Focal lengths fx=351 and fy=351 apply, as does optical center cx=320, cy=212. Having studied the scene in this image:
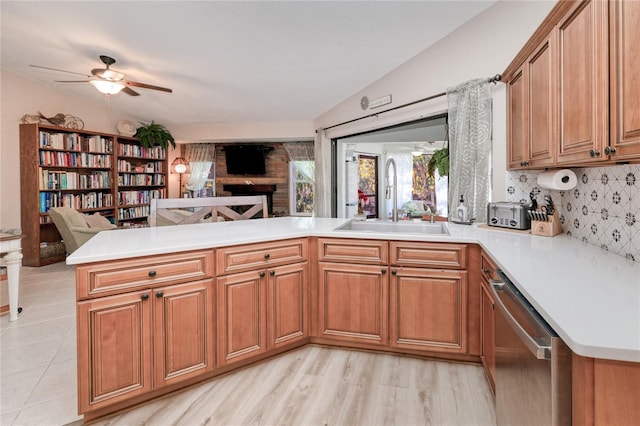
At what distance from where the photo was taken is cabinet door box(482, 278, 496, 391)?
1.94 metres

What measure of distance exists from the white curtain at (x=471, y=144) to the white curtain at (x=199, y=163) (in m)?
6.38

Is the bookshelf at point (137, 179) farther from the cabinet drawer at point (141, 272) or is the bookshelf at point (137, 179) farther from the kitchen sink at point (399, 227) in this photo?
the cabinet drawer at point (141, 272)

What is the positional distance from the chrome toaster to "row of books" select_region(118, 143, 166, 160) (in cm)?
658

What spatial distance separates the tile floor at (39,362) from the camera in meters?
1.87

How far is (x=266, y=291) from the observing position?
2.27 m

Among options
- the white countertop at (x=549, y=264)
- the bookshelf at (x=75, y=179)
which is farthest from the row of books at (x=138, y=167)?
the white countertop at (x=549, y=264)

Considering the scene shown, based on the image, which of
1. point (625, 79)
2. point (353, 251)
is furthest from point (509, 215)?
point (625, 79)

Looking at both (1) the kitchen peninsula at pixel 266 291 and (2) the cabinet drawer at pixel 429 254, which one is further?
(2) the cabinet drawer at pixel 429 254

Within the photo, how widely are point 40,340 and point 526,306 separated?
131 inches

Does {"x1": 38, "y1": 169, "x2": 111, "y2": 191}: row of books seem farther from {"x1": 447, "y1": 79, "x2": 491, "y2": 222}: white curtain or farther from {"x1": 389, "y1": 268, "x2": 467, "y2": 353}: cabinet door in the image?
{"x1": 447, "y1": 79, "x2": 491, "y2": 222}: white curtain

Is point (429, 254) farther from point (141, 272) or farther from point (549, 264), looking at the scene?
point (141, 272)

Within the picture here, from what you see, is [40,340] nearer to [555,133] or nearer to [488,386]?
[488,386]

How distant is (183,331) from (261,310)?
49cm

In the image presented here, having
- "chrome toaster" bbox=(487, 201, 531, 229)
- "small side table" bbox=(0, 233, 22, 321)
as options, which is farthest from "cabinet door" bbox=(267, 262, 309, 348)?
"small side table" bbox=(0, 233, 22, 321)
